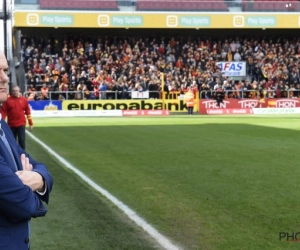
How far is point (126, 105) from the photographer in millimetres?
45750

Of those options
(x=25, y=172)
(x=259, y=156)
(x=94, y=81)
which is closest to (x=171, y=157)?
(x=259, y=156)

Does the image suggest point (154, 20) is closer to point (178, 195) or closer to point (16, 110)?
point (16, 110)

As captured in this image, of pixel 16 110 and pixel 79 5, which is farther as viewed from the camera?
pixel 79 5

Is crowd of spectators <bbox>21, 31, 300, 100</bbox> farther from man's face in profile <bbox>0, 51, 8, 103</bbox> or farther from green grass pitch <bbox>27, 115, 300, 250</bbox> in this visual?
man's face in profile <bbox>0, 51, 8, 103</bbox>

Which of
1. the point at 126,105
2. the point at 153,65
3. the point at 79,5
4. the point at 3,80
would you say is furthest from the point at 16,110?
the point at 79,5

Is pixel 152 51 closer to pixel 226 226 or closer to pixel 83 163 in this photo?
pixel 83 163

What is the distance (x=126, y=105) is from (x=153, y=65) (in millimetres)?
6699

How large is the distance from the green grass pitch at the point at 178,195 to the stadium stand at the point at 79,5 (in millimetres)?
35298

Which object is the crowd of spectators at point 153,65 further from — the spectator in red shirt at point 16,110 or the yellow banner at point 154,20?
the spectator in red shirt at point 16,110

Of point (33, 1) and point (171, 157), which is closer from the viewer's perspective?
point (171, 157)

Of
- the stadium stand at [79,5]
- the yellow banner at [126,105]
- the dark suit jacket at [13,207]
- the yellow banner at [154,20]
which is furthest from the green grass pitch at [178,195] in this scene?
the stadium stand at [79,5]

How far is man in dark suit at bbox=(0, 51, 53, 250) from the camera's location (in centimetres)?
326

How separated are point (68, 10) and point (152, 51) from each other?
743 cm

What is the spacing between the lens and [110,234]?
7840 mm
